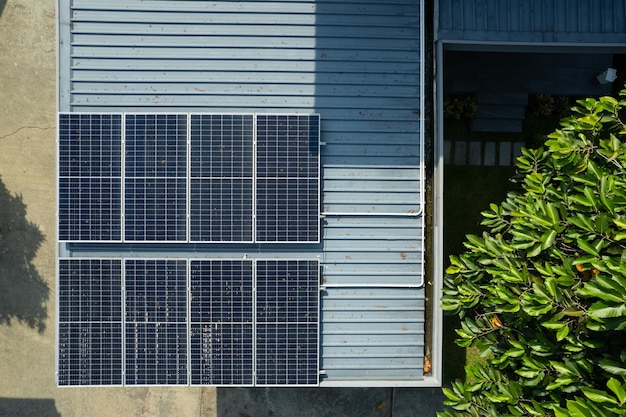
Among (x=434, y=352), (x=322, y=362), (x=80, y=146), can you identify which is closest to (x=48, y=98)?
(x=80, y=146)

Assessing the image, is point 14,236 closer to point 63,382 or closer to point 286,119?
point 63,382

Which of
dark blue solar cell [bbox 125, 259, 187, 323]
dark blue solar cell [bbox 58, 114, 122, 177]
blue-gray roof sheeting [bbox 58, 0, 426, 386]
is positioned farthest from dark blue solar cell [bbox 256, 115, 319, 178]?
dark blue solar cell [bbox 58, 114, 122, 177]

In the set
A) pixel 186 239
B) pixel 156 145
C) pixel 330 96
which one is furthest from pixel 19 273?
pixel 330 96

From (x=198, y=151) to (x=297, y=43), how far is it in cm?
352

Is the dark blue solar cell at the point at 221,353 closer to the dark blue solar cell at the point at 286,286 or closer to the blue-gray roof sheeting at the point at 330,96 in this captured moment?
the dark blue solar cell at the point at 286,286

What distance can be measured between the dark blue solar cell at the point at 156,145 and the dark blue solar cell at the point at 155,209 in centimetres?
23

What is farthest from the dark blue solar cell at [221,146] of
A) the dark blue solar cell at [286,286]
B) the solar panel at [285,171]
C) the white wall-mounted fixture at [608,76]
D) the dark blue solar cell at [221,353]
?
the white wall-mounted fixture at [608,76]

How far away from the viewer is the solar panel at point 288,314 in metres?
11.3

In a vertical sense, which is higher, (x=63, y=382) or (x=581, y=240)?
(x=581, y=240)

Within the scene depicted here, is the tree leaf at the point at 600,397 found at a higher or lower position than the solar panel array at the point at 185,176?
lower

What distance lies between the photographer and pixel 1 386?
15.3 meters

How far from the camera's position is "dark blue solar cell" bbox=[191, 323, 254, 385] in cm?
1131

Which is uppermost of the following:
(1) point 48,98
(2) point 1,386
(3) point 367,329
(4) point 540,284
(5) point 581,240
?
(1) point 48,98

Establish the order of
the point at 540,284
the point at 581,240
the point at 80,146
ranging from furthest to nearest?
the point at 80,146, the point at 540,284, the point at 581,240
